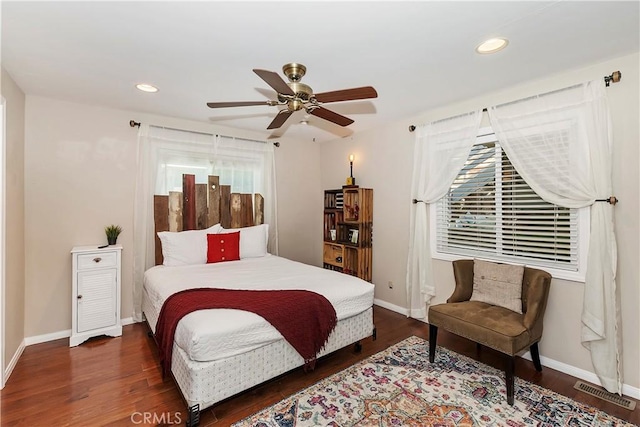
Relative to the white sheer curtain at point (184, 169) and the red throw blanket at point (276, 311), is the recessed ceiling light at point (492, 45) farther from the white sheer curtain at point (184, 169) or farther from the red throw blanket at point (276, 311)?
the white sheer curtain at point (184, 169)

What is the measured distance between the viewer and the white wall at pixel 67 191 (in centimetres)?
306

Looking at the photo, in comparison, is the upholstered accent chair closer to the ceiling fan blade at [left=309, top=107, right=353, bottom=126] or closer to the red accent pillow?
the ceiling fan blade at [left=309, top=107, right=353, bottom=126]

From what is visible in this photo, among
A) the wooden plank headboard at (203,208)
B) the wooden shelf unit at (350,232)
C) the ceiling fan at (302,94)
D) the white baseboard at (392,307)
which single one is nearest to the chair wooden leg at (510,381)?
the white baseboard at (392,307)

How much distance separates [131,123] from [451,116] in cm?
374

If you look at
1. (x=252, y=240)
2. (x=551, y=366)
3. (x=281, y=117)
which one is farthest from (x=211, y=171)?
(x=551, y=366)

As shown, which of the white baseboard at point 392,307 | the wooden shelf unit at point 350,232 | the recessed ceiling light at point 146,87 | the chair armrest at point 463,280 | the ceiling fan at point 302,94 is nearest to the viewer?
the ceiling fan at point 302,94

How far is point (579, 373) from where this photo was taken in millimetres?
2492

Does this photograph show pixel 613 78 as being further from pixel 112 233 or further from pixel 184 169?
pixel 112 233

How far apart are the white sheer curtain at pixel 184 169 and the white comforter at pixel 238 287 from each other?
624 mm

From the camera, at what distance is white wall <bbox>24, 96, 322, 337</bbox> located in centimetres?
306

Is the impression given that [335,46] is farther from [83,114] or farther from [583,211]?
[83,114]

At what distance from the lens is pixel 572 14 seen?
179 cm

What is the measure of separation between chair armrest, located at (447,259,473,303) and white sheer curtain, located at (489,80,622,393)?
33.8 inches

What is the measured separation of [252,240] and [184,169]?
1291 millimetres
